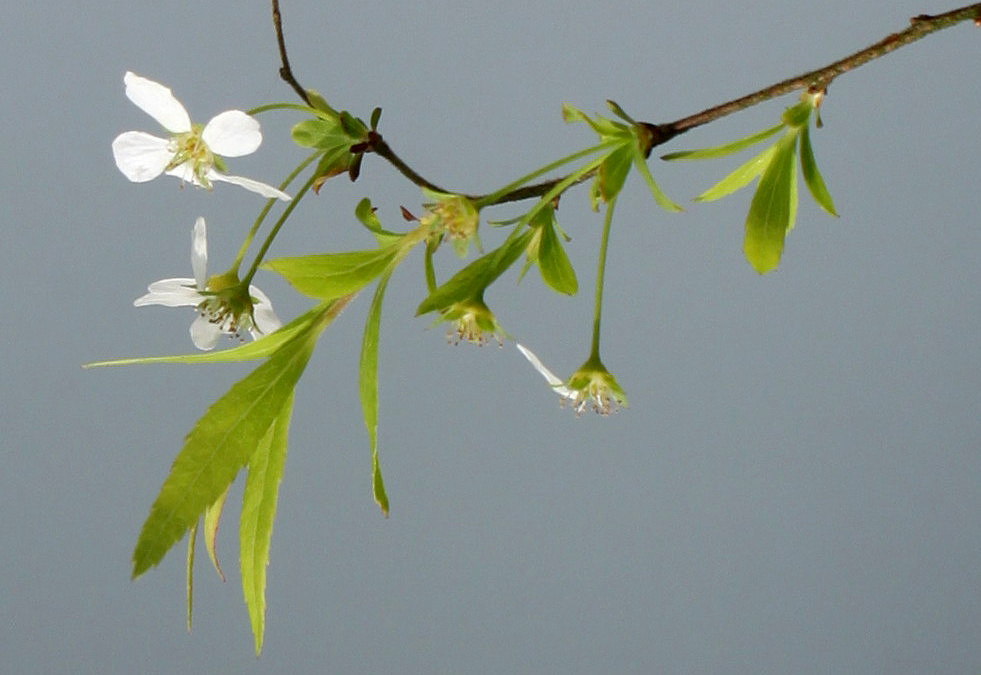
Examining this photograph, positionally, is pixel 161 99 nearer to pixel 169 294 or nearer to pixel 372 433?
pixel 169 294

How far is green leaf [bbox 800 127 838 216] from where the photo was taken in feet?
1.77

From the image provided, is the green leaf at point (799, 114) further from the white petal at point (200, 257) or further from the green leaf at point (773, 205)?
the white petal at point (200, 257)

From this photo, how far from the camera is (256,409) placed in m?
0.49

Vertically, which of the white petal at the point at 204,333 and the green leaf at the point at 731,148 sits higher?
the green leaf at the point at 731,148

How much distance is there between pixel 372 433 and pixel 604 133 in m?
0.16

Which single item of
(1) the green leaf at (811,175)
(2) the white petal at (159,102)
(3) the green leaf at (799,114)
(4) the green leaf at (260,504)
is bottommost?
(4) the green leaf at (260,504)

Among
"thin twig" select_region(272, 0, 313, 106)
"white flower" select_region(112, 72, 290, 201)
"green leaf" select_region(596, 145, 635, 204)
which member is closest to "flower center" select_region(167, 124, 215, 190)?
"white flower" select_region(112, 72, 290, 201)

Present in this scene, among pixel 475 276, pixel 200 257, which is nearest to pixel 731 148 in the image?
pixel 475 276

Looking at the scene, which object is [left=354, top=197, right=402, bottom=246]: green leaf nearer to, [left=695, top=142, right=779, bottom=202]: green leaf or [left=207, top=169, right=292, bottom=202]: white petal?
[left=207, top=169, right=292, bottom=202]: white petal

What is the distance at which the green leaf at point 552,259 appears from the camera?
499mm

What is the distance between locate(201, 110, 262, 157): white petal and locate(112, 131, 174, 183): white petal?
0.20ft

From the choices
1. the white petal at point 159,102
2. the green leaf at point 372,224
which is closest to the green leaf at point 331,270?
the green leaf at point 372,224

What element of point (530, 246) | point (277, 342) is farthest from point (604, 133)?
point (277, 342)

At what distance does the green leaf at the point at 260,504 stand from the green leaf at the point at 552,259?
0.13 meters
